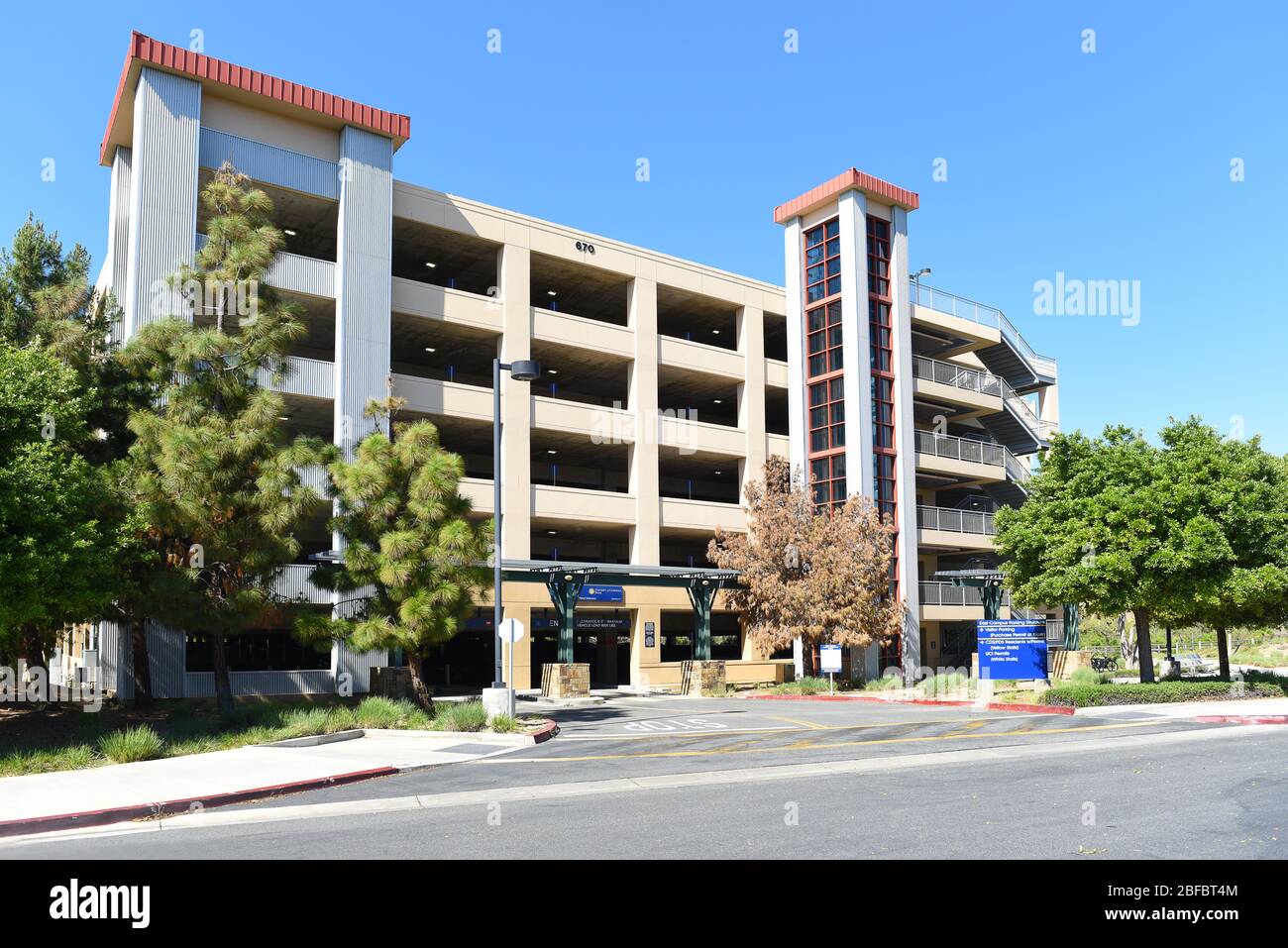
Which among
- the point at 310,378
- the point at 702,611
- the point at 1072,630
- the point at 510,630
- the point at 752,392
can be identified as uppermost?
the point at 752,392

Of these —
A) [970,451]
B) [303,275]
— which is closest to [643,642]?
[303,275]

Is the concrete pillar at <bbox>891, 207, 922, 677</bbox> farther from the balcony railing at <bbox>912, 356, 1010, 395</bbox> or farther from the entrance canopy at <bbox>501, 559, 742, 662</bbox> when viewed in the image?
the entrance canopy at <bbox>501, 559, 742, 662</bbox>

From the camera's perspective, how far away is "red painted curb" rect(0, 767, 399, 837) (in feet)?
37.4

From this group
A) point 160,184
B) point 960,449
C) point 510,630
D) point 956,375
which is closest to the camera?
point 510,630

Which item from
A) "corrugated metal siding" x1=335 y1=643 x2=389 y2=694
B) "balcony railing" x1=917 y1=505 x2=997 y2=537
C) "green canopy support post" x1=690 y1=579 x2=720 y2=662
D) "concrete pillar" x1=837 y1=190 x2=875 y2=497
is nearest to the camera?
"corrugated metal siding" x1=335 y1=643 x2=389 y2=694

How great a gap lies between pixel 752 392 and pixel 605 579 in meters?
12.2

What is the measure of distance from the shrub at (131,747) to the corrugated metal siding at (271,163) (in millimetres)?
20229

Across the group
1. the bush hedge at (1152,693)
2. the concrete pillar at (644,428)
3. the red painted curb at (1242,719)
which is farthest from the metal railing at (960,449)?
the red painted curb at (1242,719)

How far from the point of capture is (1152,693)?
28.8 metres

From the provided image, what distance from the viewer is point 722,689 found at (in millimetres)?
37562

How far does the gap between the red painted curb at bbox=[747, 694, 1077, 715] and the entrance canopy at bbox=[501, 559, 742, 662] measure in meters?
4.35

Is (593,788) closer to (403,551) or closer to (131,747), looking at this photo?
(131,747)

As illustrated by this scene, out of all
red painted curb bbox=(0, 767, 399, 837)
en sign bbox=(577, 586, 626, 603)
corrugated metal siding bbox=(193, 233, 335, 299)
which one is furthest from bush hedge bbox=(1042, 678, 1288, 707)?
corrugated metal siding bbox=(193, 233, 335, 299)
